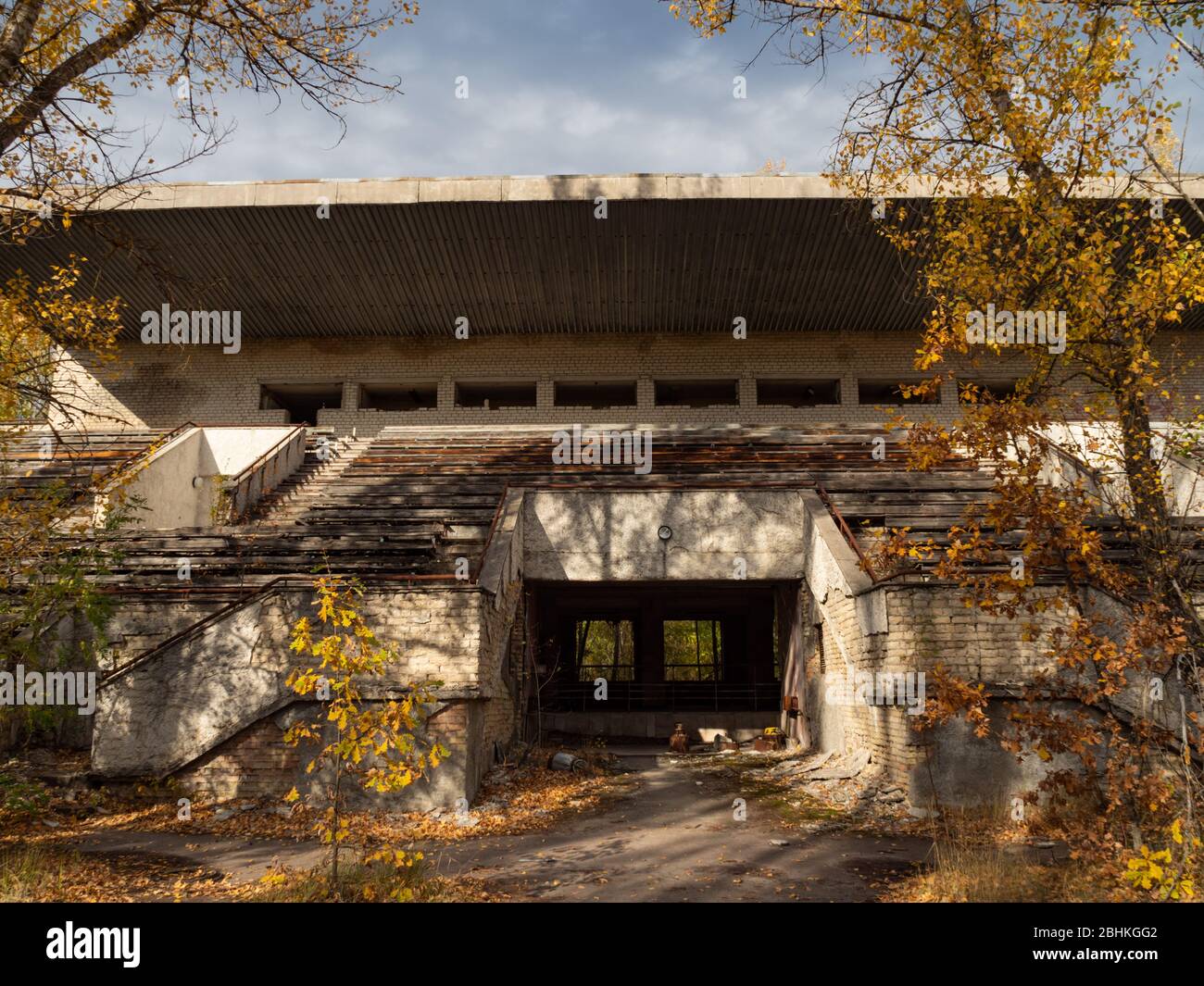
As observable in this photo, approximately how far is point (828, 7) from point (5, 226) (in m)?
8.04

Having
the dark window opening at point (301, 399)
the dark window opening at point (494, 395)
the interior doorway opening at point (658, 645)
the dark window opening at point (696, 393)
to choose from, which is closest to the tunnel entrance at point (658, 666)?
the interior doorway opening at point (658, 645)

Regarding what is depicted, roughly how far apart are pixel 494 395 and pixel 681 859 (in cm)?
1793

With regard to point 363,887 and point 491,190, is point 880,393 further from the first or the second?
point 363,887

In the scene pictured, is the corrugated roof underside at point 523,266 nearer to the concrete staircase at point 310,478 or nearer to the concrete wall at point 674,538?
the concrete staircase at point 310,478

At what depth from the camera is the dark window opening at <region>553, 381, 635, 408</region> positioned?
74.4 feet

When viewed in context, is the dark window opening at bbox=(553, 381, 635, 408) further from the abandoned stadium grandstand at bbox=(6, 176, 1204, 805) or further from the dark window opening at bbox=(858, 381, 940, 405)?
the dark window opening at bbox=(858, 381, 940, 405)

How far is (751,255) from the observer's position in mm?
18438

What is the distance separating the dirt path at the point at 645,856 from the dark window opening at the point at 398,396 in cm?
1548

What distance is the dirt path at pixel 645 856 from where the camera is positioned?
6301mm

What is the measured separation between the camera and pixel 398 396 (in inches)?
937

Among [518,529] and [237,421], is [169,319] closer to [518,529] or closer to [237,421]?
[237,421]

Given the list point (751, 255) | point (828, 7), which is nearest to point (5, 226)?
point (828, 7)

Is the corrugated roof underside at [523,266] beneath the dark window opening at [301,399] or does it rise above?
above

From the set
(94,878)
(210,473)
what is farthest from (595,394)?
(94,878)
